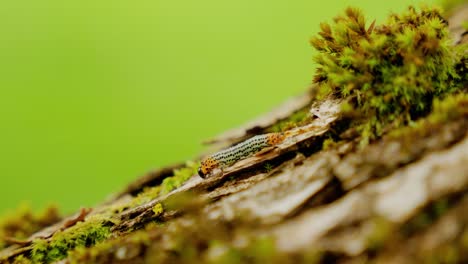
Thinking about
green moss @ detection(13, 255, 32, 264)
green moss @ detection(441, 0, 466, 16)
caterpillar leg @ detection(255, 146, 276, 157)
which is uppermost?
green moss @ detection(441, 0, 466, 16)

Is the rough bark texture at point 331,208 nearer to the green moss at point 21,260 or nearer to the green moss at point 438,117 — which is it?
the green moss at point 438,117

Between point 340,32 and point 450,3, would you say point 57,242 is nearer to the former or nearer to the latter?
point 340,32

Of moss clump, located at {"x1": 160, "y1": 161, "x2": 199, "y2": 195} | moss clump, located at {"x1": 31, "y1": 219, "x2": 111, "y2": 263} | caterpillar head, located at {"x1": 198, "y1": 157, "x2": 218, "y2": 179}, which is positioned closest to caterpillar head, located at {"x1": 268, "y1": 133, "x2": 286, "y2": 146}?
caterpillar head, located at {"x1": 198, "y1": 157, "x2": 218, "y2": 179}

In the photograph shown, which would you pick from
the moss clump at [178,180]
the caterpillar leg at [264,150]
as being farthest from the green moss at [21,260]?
the caterpillar leg at [264,150]

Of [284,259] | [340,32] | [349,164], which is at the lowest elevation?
[284,259]

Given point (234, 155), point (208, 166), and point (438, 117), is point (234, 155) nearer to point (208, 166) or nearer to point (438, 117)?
point (208, 166)

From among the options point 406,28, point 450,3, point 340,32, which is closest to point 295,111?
point 340,32

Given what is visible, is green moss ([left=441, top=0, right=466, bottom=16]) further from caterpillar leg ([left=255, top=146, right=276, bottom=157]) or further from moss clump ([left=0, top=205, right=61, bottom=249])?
moss clump ([left=0, top=205, right=61, bottom=249])
